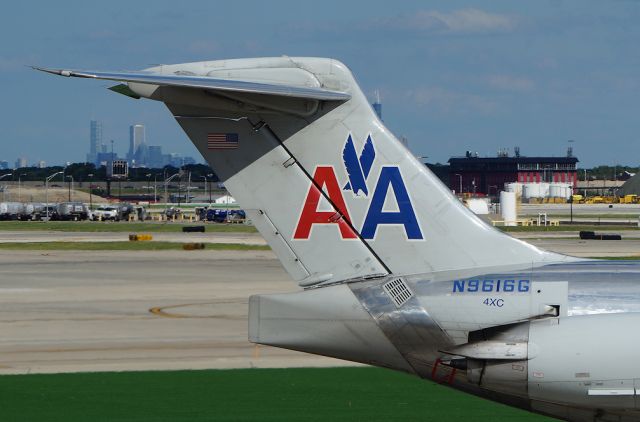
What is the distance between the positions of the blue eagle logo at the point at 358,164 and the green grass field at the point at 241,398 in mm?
5162

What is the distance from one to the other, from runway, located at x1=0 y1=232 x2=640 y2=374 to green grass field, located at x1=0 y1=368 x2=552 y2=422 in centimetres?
134

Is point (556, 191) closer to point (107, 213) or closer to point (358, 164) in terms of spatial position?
point (107, 213)

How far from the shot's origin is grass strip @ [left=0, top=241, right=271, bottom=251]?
63.5 metres

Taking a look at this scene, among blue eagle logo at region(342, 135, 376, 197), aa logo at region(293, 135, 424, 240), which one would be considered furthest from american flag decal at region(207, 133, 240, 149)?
blue eagle logo at region(342, 135, 376, 197)

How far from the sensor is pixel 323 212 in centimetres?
1258

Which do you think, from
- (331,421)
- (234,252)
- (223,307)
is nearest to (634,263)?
(331,421)

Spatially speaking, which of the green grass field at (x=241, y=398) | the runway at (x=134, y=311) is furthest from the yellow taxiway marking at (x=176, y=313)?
the green grass field at (x=241, y=398)

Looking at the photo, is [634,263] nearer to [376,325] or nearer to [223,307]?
[376,325]

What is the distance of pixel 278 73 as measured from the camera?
40.1ft

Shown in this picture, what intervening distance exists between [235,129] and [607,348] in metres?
4.48

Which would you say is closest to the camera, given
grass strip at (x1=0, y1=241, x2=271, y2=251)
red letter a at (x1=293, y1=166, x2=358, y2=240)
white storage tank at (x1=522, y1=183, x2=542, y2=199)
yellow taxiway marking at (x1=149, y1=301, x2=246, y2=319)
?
red letter a at (x1=293, y1=166, x2=358, y2=240)

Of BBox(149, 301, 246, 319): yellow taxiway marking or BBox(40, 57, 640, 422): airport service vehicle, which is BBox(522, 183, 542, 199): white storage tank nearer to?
BBox(149, 301, 246, 319): yellow taxiway marking

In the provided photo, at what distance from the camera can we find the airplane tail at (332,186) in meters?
12.3

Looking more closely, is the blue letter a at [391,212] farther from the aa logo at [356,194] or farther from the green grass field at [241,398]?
the green grass field at [241,398]
